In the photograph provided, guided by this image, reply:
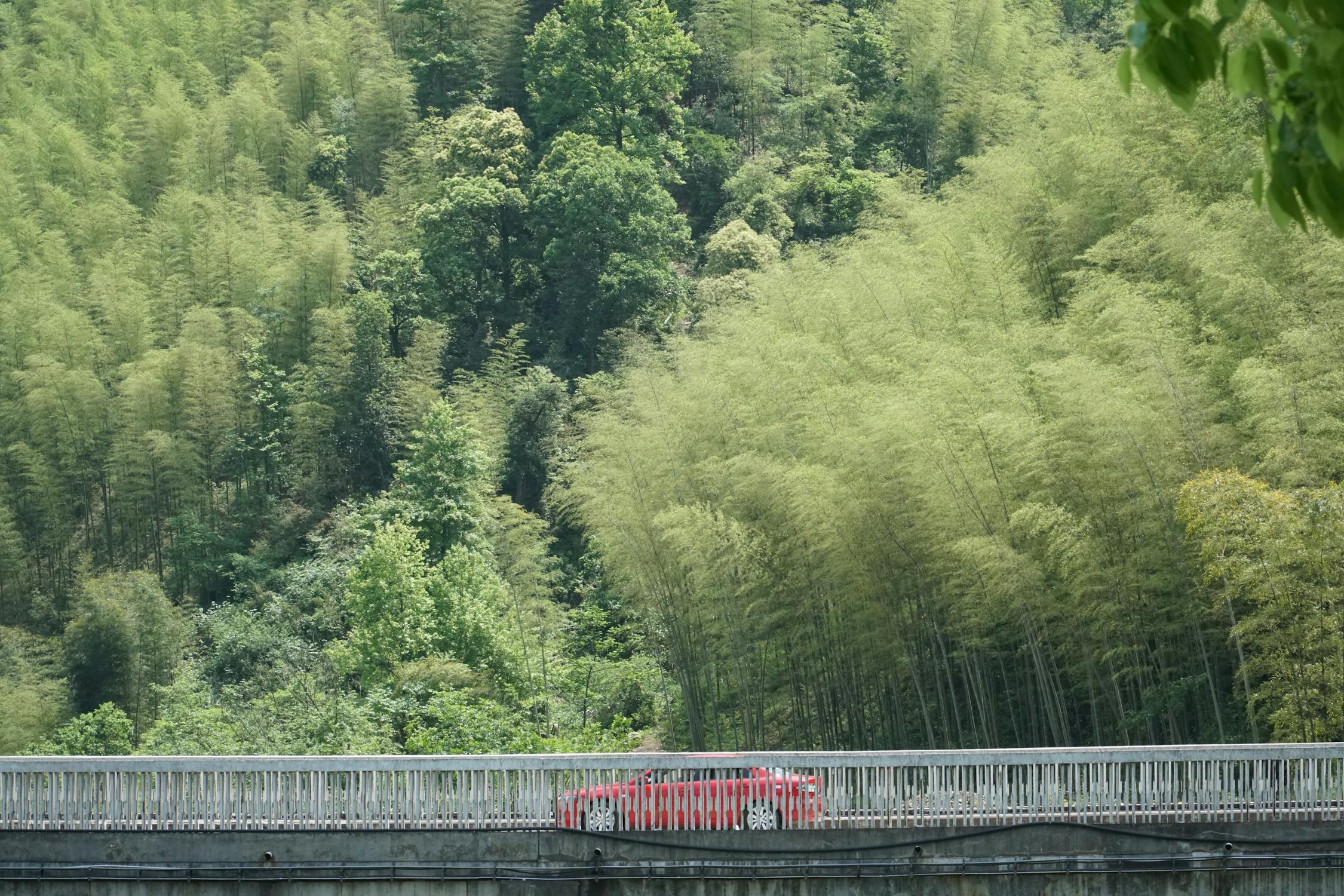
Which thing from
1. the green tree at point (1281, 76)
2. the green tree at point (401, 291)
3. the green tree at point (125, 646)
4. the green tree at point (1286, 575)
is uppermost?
the green tree at point (1281, 76)

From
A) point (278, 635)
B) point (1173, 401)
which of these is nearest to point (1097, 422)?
point (1173, 401)

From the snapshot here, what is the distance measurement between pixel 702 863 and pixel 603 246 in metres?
27.8

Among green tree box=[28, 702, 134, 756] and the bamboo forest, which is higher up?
the bamboo forest

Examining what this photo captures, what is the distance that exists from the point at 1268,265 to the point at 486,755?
31.5ft

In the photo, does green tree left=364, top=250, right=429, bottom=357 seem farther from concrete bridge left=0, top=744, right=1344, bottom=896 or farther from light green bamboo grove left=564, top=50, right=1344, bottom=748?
concrete bridge left=0, top=744, right=1344, bottom=896

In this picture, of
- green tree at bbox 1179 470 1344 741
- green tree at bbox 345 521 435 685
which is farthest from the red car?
green tree at bbox 345 521 435 685

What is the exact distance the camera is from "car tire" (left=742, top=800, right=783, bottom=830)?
12.7m

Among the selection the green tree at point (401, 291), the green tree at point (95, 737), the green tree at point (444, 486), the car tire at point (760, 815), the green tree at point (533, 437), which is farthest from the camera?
the green tree at point (401, 291)

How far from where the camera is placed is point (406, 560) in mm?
26531

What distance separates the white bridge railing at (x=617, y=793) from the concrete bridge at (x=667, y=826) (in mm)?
18

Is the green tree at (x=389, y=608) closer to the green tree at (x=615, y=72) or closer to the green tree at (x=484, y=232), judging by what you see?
the green tree at (x=484, y=232)

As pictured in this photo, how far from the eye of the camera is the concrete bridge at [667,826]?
12.4m

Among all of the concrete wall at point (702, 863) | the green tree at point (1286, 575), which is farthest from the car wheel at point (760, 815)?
the green tree at point (1286, 575)

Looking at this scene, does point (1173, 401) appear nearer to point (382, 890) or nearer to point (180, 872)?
point (382, 890)
